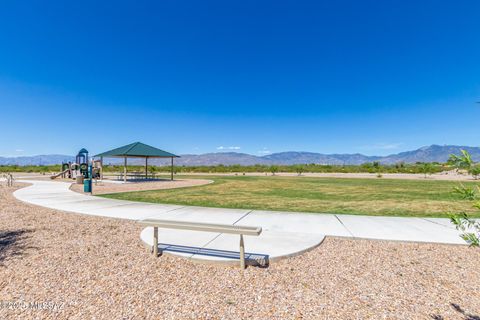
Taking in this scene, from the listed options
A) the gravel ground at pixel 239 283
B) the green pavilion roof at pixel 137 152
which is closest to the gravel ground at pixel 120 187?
the green pavilion roof at pixel 137 152

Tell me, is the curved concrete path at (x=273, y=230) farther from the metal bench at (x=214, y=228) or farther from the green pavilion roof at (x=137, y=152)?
the green pavilion roof at (x=137, y=152)

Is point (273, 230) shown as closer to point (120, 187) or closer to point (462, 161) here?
point (462, 161)

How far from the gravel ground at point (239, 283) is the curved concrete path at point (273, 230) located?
32 centimetres

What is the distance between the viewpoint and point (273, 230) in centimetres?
602

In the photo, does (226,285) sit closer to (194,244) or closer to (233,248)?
(233,248)

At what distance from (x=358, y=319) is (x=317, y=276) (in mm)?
1028

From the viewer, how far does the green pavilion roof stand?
21641mm

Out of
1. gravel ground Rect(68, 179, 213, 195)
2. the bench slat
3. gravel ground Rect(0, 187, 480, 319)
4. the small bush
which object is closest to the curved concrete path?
gravel ground Rect(0, 187, 480, 319)

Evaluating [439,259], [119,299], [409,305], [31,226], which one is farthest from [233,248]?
[31,226]

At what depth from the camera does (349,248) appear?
4.94 m

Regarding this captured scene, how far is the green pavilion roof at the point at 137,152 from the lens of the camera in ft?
71.0

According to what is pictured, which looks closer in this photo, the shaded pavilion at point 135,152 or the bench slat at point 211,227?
the bench slat at point 211,227

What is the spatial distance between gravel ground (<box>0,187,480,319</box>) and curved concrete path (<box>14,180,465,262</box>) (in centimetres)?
32

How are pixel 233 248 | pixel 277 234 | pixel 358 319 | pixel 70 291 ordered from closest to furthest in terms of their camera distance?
pixel 358 319 → pixel 70 291 → pixel 233 248 → pixel 277 234
